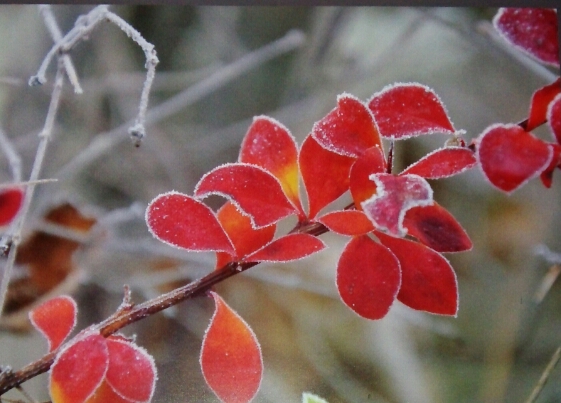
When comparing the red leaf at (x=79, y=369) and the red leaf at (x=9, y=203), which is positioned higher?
the red leaf at (x=9, y=203)

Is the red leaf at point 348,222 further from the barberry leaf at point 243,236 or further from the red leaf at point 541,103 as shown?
the red leaf at point 541,103

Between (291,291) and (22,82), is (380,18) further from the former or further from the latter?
(22,82)

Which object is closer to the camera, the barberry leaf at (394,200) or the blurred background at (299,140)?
the barberry leaf at (394,200)

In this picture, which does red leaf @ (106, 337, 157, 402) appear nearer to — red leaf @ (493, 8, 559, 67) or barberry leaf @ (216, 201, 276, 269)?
barberry leaf @ (216, 201, 276, 269)

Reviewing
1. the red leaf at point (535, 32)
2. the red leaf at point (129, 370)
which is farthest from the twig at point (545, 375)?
the red leaf at point (129, 370)

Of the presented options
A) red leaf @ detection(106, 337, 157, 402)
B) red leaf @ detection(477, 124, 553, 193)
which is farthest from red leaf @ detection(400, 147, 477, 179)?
red leaf @ detection(106, 337, 157, 402)

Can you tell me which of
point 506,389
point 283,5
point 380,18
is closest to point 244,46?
point 283,5
